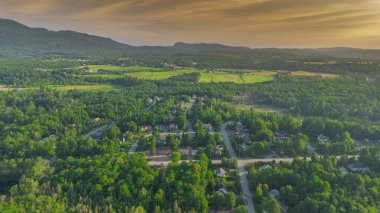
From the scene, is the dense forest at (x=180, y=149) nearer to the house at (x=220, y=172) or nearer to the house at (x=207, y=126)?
the house at (x=207, y=126)

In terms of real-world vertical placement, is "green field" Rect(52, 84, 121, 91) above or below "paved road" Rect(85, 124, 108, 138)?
above

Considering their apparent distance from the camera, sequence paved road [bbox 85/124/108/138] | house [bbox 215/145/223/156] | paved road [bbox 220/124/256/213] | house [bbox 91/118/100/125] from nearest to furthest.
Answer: paved road [bbox 220/124/256/213]
house [bbox 215/145/223/156]
paved road [bbox 85/124/108/138]
house [bbox 91/118/100/125]

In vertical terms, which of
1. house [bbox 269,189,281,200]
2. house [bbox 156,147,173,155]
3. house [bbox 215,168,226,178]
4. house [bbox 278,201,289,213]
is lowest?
house [bbox 278,201,289,213]

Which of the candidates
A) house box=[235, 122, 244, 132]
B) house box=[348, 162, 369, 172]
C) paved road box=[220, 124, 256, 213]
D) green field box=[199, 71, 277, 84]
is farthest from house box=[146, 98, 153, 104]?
house box=[348, 162, 369, 172]

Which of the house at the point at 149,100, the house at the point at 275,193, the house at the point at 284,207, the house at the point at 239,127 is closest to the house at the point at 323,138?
the house at the point at 239,127

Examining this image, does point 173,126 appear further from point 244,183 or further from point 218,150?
point 244,183

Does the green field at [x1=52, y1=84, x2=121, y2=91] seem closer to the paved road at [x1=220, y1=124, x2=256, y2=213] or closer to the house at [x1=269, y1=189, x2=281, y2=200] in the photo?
the paved road at [x1=220, y1=124, x2=256, y2=213]

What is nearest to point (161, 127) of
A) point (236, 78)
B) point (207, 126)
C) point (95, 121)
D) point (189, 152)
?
point (207, 126)

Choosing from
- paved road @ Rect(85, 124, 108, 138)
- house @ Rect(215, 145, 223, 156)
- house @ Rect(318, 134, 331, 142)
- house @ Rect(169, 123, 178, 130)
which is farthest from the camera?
house @ Rect(169, 123, 178, 130)
